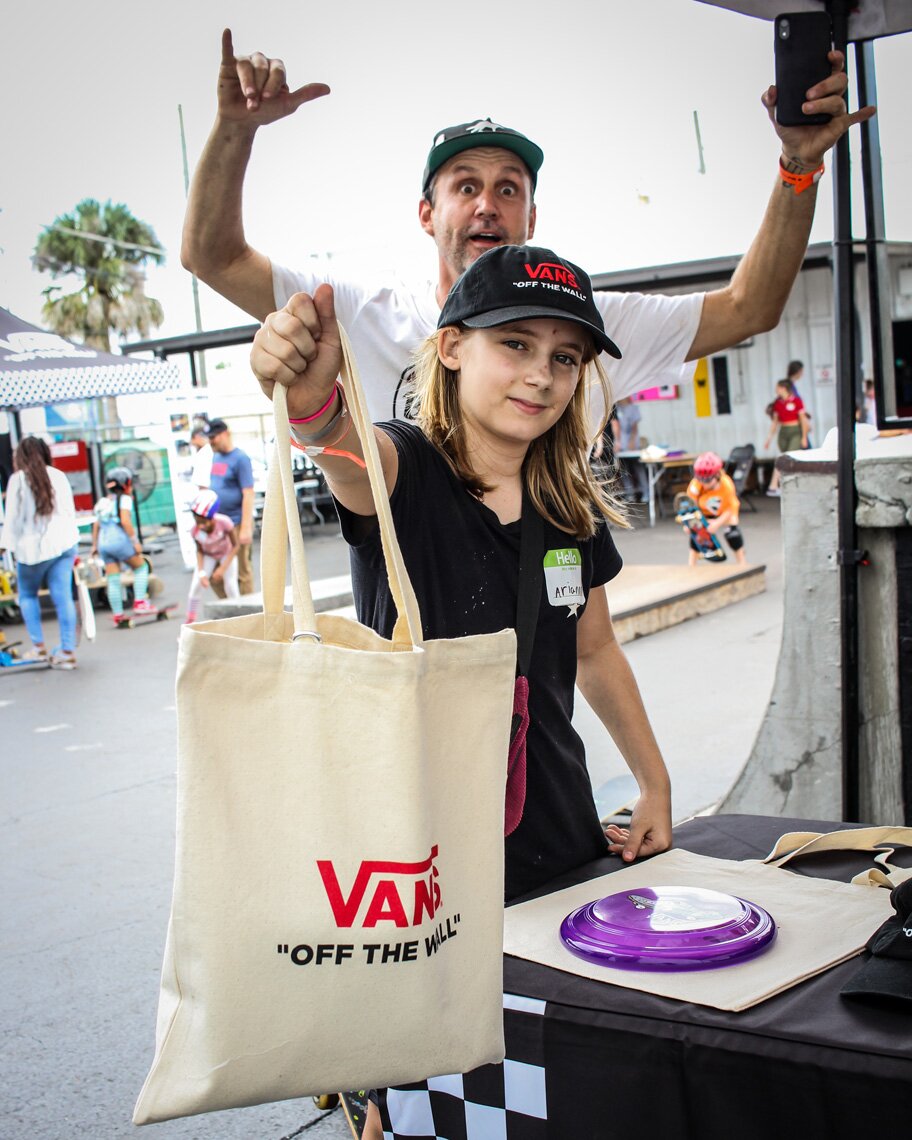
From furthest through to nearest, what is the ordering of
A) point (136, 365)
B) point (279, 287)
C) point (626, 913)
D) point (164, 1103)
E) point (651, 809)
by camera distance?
point (136, 365) → point (279, 287) → point (651, 809) → point (626, 913) → point (164, 1103)

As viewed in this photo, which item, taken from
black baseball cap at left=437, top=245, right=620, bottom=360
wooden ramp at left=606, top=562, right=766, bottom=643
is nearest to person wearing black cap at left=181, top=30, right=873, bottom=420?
black baseball cap at left=437, top=245, right=620, bottom=360

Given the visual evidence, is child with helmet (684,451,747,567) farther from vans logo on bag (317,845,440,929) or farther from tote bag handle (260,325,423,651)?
vans logo on bag (317,845,440,929)

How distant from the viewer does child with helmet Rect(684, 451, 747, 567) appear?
429 inches

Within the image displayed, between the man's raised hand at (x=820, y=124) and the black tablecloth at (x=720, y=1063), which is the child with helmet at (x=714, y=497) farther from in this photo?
the black tablecloth at (x=720, y=1063)

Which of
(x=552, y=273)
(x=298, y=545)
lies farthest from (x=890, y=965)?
(x=552, y=273)

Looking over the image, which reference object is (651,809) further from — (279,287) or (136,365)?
(136,365)

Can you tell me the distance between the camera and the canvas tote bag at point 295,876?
47.2 inches

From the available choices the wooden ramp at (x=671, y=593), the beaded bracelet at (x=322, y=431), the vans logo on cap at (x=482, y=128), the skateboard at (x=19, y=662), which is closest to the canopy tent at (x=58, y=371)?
the skateboard at (x=19, y=662)

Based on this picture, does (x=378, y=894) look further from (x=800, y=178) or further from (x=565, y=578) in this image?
(x=800, y=178)

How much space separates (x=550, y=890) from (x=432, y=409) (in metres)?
0.84

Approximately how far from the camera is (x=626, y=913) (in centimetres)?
162

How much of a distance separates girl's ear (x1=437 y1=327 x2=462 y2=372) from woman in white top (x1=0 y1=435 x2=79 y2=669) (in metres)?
Result: 8.71

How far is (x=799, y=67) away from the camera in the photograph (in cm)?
236

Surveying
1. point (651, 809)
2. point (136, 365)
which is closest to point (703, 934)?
point (651, 809)
